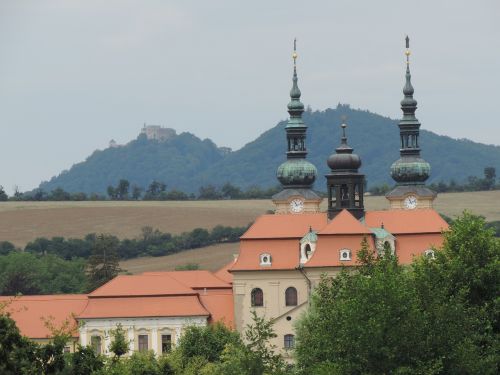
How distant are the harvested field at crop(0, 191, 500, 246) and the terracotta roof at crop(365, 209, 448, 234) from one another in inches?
2636

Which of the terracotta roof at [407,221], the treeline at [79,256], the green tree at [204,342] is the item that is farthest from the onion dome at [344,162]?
the treeline at [79,256]

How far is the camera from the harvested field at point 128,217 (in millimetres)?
183500

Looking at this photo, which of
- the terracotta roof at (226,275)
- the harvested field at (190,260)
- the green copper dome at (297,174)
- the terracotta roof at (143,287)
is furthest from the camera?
the harvested field at (190,260)

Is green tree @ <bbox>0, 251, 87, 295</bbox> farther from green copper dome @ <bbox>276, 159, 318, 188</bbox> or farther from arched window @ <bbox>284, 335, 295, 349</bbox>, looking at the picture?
arched window @ <bbox>284, 335, 295, 349</bbox>

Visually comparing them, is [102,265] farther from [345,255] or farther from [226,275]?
[345,255]

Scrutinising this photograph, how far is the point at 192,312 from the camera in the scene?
106 metres

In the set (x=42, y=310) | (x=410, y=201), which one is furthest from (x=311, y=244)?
(x=410, y=201)

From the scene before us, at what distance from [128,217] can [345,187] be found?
279 ft

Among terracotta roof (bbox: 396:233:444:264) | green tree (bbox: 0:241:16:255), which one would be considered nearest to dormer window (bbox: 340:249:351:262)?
terracotta roof (bbox: 396:233:444:264)

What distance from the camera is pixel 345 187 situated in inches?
4316

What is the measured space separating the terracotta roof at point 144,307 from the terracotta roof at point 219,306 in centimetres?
61

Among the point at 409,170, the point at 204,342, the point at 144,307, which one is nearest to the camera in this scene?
the point at 204,342

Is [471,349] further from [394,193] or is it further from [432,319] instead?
[394,193]

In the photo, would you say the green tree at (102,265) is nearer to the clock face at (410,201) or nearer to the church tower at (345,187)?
the clock face at (410,201)
